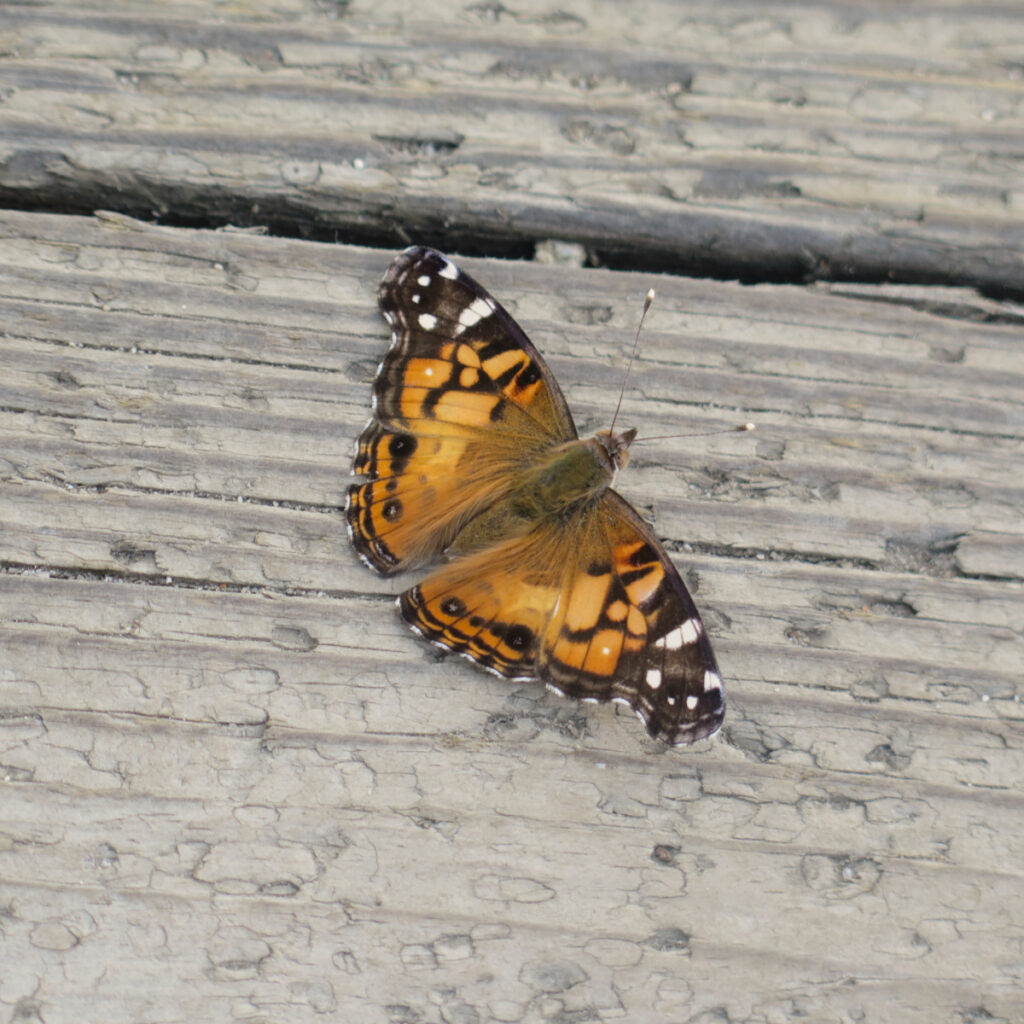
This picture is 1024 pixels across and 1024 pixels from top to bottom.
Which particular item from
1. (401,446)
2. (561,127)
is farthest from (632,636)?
(561,127)

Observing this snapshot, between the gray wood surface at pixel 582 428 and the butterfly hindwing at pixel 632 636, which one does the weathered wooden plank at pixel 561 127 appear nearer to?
the gray wood surface at pixel 582 428

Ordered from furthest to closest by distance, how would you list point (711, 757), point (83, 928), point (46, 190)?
1. point (46, 190)
2. point (711, 757)
3. point (83, 928)

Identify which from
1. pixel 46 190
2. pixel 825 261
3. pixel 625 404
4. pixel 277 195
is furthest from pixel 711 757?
pixel 46 190

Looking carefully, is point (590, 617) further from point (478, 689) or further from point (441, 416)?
point (441, 416)

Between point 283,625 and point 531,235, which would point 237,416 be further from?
point 531,235

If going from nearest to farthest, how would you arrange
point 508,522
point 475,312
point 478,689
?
1. point 478,689
2. point 475,312
3. point 508,522

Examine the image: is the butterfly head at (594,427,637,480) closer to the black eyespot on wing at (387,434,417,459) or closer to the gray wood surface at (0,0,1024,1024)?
the gray wood surface at (0,0,1024,1024)
